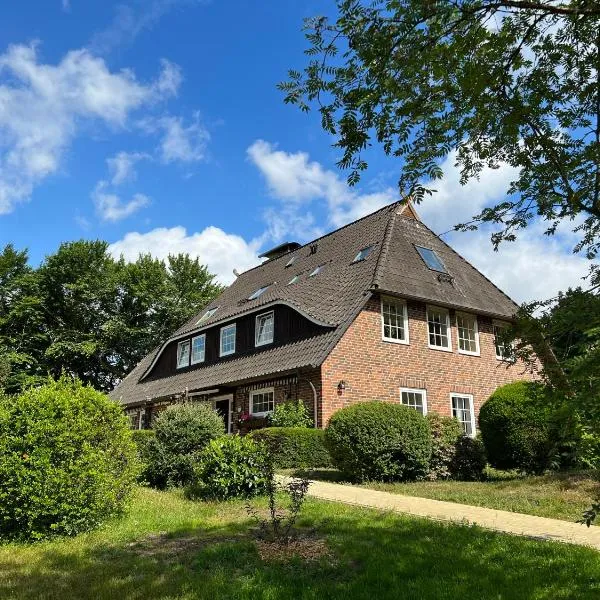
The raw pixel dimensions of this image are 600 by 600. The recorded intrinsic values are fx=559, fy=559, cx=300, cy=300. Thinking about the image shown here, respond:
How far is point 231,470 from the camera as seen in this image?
30.6ft

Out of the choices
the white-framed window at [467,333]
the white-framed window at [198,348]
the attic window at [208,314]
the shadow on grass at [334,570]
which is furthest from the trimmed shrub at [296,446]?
the attic window at [208,314]

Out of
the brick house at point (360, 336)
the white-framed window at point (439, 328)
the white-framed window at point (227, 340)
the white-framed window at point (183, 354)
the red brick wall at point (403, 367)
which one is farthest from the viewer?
the white-framed window at point (183, 354)

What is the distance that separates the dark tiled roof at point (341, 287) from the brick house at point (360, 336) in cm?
6

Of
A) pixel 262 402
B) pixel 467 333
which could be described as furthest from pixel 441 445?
pixel 467 333

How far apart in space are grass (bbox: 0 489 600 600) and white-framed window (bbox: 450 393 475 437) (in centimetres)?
1256

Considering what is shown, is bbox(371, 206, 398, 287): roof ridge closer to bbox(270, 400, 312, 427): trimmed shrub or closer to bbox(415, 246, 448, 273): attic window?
bbox(415, 246, 448, 273): attic window

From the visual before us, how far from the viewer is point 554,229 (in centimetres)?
483

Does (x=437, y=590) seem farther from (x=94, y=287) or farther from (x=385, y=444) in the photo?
(x=94, y=287)

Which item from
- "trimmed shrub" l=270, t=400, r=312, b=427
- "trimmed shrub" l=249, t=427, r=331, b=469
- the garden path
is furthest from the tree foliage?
the garden path

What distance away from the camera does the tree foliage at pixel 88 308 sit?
39.4 m

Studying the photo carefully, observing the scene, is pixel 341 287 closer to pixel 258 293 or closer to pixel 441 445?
pixel 258 293

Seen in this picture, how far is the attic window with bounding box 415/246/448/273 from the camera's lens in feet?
68.5

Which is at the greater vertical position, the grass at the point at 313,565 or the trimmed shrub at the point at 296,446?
the trimmed shrub at the point at 296,446

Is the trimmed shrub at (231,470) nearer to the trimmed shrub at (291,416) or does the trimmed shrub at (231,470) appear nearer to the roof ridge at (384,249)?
the trimmed shrub at (291,416)
